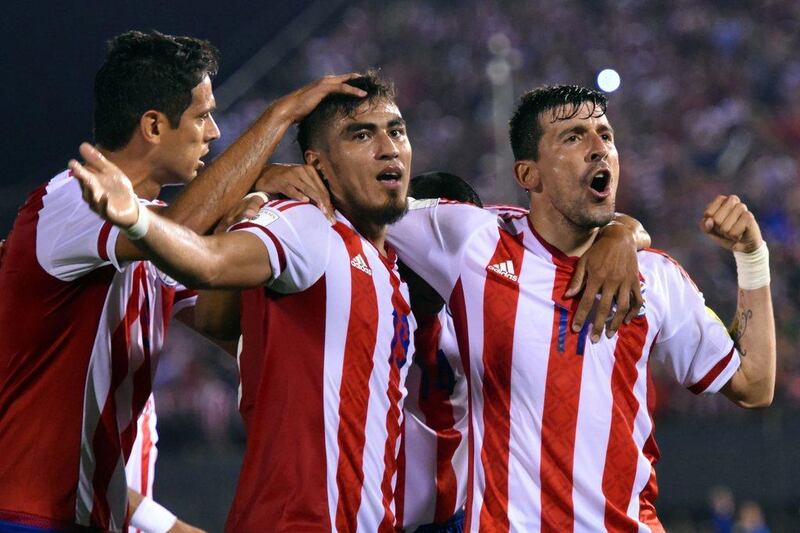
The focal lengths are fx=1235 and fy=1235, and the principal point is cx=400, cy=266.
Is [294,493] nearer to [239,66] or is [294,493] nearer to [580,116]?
[580,116]

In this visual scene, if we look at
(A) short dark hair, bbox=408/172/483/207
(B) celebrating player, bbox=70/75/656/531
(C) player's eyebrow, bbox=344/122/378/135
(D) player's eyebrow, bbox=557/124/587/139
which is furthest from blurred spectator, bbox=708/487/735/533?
(C) player's eyebrow, bbox=344/122/378/135

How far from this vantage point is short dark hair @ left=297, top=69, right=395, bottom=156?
12.3 feet

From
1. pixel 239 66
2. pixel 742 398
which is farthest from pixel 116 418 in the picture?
pixel 239 66

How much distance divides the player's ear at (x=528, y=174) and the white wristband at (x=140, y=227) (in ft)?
5.22

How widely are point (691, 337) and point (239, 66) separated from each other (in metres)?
11.7

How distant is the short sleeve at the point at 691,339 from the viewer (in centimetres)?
396

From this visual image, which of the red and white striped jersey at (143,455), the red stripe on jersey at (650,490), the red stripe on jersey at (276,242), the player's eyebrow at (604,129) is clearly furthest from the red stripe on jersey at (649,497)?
the red and white striped jersey at (143,455)

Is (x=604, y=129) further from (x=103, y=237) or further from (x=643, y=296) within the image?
(x=103, y=237)

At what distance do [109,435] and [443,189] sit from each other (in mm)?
1568

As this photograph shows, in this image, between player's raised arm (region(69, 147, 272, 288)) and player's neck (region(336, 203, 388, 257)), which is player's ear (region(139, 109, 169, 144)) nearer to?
player's neck (region(336, 203, 388, 257))

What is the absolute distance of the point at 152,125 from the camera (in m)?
3.84

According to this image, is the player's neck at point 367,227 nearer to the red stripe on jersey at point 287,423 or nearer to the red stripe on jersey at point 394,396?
the red stripe on jersey at point 394,396

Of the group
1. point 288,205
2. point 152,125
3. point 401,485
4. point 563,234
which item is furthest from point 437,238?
point 152,125

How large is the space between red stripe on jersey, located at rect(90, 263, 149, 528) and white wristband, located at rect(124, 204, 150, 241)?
824 mm
